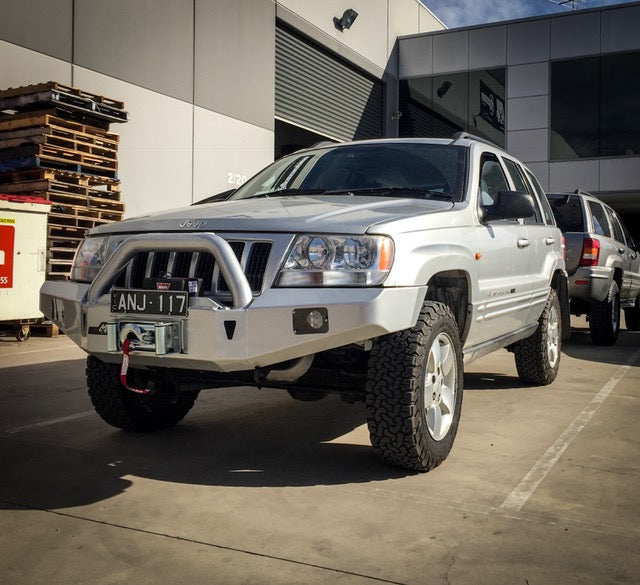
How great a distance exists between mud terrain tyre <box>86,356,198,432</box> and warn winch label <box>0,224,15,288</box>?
487cm

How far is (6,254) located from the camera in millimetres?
8977

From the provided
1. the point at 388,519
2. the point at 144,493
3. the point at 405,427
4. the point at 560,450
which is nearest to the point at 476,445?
the point at 560,450

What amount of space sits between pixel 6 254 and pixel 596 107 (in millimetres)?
17695

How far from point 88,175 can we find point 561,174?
15377mm

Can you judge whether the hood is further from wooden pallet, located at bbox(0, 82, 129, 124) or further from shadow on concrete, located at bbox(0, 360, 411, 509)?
wooden pallet, located at bbox(0, 82, 129, 124)

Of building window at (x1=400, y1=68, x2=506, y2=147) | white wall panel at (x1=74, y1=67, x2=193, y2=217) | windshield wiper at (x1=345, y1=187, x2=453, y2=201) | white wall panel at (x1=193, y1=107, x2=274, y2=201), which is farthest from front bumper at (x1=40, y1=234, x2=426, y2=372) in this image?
building window at (x1=400, y1=68, x2=506, y2=147)

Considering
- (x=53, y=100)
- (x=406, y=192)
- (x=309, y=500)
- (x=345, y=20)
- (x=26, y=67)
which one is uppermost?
(x=345, y=20)

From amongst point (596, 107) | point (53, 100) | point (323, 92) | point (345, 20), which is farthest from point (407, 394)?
point (596, 107)

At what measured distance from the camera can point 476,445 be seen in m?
4.43

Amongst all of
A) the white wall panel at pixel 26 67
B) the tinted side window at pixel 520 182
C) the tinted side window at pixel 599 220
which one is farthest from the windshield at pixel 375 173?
the white wall panel at pixel 26 67

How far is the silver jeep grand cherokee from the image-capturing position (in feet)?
11.3

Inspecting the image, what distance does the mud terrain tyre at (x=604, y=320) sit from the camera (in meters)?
9.33

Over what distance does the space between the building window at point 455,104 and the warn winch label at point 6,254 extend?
1661 cm

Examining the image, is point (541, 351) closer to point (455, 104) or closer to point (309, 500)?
point (309, 500)
